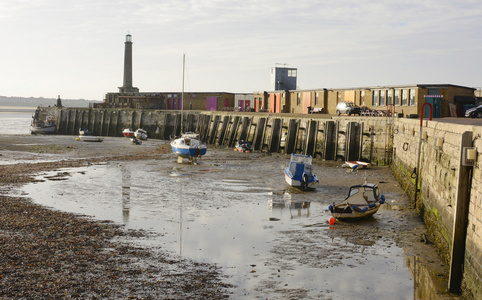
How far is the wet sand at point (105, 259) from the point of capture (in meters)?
13.0

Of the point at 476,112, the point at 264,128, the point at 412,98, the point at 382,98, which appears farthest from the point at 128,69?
the point at 476,112

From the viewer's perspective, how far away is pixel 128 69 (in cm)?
9650

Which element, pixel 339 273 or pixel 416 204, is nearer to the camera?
pixel 339 273

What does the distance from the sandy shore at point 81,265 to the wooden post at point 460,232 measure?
593 centimetres

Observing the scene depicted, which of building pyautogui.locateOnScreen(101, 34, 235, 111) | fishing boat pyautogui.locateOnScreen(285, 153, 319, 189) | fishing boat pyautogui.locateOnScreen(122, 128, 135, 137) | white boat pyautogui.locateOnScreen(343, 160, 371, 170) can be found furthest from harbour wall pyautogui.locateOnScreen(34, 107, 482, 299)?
building pyautogui.locateOnScreen(101, 34, 235, 111)

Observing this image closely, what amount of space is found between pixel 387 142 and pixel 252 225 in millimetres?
21559

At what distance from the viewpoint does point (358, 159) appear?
132 ft

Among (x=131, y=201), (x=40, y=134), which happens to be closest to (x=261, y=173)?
(x=131, y=201)

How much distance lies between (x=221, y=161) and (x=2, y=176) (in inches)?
716

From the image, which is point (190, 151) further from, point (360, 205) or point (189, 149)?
point (360, 205)

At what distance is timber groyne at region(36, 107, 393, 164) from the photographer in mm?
40059

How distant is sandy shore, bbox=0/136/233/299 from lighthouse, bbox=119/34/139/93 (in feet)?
247

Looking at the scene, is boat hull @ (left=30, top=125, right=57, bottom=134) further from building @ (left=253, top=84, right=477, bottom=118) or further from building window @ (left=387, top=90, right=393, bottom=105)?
building window @ (left=387, top=90, right=393, bottom=105)

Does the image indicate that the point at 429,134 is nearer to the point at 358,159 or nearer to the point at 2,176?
the point at 358,159
